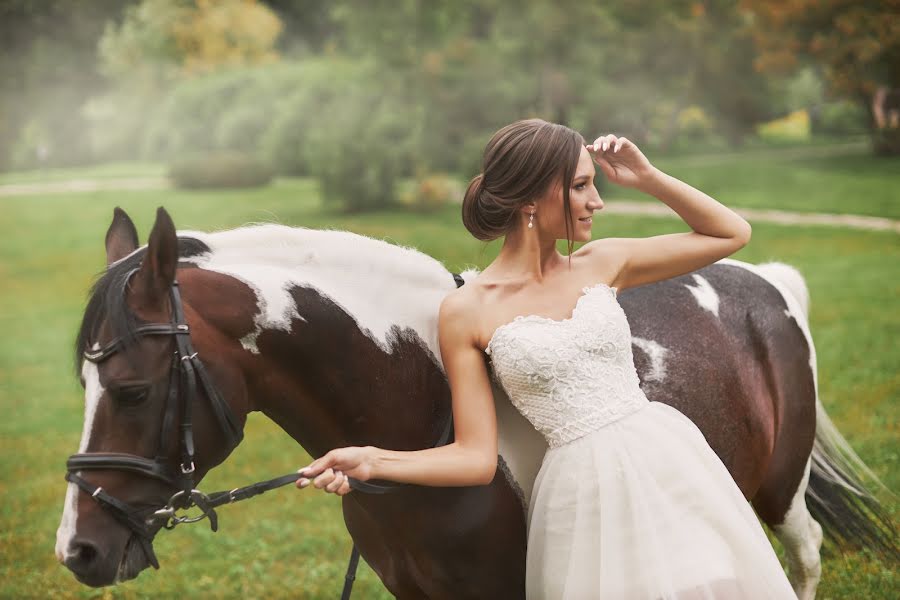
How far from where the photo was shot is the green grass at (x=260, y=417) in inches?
218

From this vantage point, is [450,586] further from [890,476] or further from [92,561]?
[890,476]

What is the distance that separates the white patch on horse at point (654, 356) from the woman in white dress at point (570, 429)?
22.6 inches

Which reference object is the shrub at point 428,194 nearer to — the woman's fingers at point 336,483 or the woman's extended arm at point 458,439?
the woman's extended arm at point 458,439

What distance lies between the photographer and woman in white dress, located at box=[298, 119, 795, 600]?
7.81 ft

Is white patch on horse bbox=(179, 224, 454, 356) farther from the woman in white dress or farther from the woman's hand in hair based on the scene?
the woman's hand in hair

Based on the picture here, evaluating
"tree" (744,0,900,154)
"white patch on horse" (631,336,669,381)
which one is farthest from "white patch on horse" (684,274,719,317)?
"tree" (744,0,900,154)

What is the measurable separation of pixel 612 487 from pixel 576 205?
2.69ft

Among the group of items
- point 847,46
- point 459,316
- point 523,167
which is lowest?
point 459,316

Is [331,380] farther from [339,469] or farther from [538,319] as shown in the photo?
[538,319]

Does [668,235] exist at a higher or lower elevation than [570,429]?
higher

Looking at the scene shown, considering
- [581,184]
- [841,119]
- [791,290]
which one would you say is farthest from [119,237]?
[841,119]

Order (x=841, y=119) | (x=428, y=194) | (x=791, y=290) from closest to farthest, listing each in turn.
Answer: (x=791, y=290)
(x=841, y=119)
(x=428, y=194)

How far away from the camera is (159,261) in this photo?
2170 millimetres

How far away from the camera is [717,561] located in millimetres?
2379
